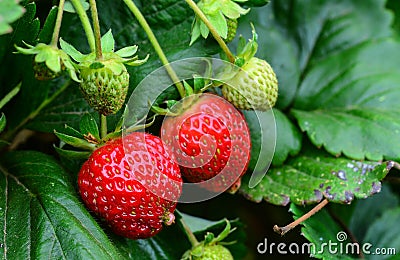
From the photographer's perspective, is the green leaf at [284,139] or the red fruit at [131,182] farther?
the green leaf at [284,139]

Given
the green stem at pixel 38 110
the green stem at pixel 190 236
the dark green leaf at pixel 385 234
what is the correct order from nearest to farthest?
the green stem at pixel 190 236
the green stem at pixel 38 110
the dark green leaf at pixel 385 234

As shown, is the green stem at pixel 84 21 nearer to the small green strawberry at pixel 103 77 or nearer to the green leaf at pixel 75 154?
the small green strawberry at pixel 103 77

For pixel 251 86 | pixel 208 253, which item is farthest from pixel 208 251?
pixel 251 86

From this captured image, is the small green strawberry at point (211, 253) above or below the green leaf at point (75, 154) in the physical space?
below

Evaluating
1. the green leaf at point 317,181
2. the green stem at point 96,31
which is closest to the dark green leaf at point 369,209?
the green leaf at point 317,181

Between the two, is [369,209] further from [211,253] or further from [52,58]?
[52,58]

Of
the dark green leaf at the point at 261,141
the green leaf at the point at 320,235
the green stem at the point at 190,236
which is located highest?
the dark green leaf at the point at 261,141

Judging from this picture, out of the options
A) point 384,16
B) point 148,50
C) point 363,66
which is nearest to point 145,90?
point 148,50

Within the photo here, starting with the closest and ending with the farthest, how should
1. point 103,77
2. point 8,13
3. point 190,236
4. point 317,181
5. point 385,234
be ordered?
point 8,13 → point 103,77 → point 190,236 → point 317,181 → point 385,234
